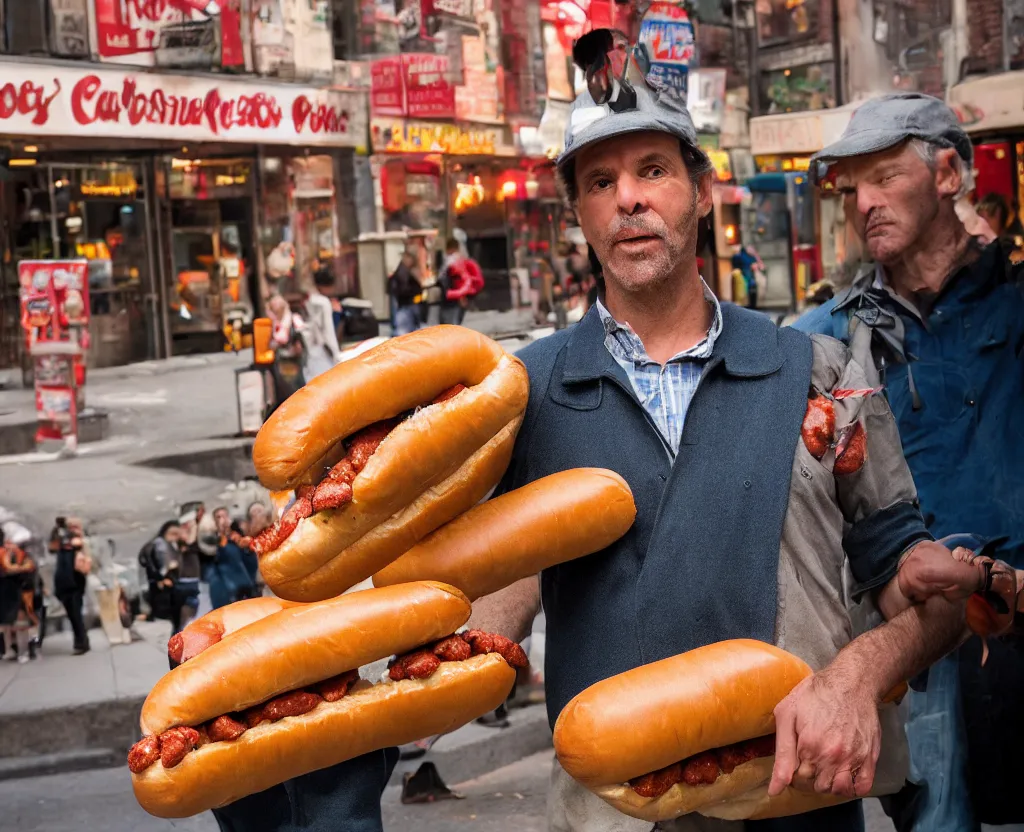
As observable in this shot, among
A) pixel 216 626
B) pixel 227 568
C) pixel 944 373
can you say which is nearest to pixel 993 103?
pixel 944 373

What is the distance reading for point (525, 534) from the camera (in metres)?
2.24

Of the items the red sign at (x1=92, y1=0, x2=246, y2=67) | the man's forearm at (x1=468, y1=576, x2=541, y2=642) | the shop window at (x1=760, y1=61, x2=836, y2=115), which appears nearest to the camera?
the man's forearm at (x1=468, y1=576, x2=541, y2=642)

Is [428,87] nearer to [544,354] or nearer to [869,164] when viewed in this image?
[869,164]

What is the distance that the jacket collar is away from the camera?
2357 mm

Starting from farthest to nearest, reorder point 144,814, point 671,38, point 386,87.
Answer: point 671,38
point 386,87
point 144,814

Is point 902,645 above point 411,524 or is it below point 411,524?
below

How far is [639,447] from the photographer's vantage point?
2.35 meters

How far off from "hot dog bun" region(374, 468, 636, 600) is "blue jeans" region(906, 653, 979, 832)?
5.90ft

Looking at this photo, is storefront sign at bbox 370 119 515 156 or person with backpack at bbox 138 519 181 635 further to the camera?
storefront sign at bbox 370 119 515 156

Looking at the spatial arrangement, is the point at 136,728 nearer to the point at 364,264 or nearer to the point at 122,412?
the point at 122,412

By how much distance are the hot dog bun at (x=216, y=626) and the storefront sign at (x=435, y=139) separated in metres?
4.62

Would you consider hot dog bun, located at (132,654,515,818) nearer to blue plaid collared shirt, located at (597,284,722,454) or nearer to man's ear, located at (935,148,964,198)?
blue plaid collared shirt, located at (597,284,722,454)

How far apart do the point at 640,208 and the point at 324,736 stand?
104cm

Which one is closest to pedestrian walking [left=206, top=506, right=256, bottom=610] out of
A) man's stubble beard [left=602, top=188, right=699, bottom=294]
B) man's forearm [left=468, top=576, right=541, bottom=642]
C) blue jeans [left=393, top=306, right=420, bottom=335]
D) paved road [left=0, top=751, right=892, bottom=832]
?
paved road [left=0, top=751, right=892, bottom=832]
